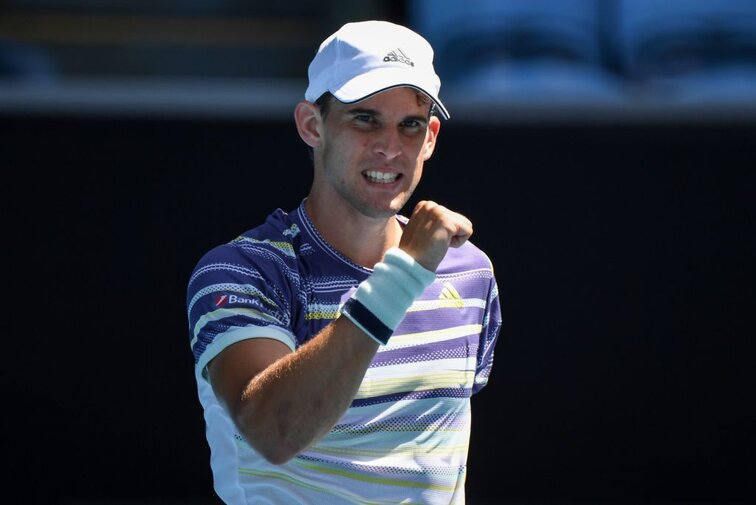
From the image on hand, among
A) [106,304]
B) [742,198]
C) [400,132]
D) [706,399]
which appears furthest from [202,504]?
[400,132]

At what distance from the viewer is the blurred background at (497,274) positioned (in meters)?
4.36

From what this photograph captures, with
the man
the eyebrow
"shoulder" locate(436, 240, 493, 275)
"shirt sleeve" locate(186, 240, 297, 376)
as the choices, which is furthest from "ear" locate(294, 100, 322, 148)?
"shoulder" locate(436, 240, 493, 275)

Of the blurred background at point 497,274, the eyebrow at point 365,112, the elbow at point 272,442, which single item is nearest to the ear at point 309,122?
the eyebrow at point 365,112

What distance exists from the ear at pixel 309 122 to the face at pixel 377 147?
0.03 m

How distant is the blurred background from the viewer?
436 cm

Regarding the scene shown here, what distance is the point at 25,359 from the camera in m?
4.38

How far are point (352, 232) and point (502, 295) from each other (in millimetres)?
1998

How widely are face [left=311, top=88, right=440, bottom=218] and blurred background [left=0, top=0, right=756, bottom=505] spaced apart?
1916 mm

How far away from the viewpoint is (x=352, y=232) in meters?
2.52

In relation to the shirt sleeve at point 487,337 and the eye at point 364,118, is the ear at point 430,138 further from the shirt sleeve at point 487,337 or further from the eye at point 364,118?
the shirt sleeve at point 487,337

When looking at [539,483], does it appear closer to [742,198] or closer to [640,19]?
[742,198]

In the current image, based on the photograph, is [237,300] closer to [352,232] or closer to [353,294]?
[353,294]

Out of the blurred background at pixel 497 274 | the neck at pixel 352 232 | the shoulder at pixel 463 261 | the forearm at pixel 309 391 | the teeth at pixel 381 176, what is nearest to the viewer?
the forearm at pixel 309 391

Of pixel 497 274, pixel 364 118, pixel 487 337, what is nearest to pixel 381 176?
pixel 364 118
